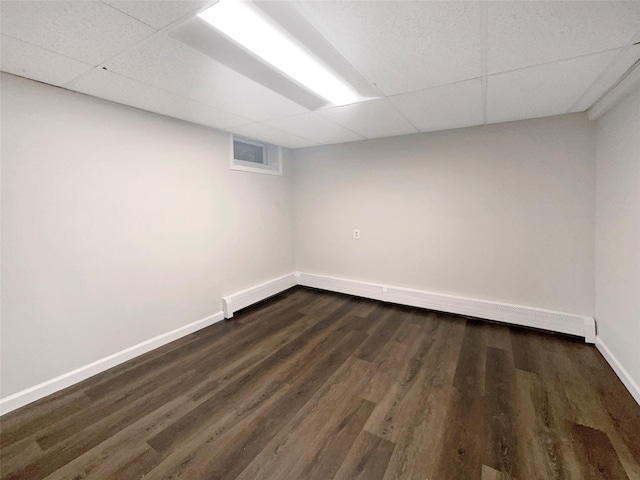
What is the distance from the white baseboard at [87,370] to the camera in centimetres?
185

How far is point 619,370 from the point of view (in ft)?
6.64

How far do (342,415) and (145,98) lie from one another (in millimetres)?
2878

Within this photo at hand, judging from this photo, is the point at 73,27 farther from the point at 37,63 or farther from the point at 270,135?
the point at 270,135

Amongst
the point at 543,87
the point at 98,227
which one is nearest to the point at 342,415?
the point at 98,227

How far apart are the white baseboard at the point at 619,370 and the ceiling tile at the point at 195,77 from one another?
10.9 ft

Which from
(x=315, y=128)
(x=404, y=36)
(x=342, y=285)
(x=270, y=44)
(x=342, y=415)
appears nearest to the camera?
(x=404, y=36)

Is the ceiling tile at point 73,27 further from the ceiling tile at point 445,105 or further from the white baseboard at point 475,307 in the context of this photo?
the white baseboard at point 475,307

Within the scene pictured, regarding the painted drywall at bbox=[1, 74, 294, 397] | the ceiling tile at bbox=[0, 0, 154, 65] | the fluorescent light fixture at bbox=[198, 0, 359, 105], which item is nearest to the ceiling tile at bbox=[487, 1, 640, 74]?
the fluorescent light fixture at bbox=[198, 0, 359, 105]

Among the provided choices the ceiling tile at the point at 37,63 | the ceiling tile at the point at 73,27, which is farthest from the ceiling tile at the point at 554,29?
the ceiling tile at the point at 37,63

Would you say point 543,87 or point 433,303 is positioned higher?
point 543,87

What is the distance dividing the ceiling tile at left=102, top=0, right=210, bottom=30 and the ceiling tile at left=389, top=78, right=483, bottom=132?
5.10 feet

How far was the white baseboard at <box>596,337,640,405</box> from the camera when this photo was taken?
1.80 metres

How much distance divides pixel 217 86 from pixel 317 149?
235cm

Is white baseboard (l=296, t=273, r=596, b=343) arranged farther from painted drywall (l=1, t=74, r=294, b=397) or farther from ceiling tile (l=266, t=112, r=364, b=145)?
ceiling tile (l=266, t=112, r=364, b=145)
